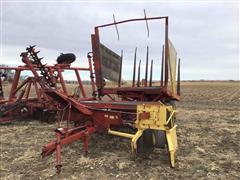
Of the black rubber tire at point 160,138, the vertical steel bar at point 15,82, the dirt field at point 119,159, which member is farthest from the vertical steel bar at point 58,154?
the vertical steel bar at point 15,82

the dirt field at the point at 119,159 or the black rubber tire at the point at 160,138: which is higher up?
the black rubber tire at the point at 160,138

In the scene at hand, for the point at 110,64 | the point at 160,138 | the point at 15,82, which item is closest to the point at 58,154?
the point at 160,138

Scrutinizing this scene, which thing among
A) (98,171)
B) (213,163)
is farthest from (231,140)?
(98,171)

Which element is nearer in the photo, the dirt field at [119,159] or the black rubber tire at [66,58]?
the dirt field at [119,159]

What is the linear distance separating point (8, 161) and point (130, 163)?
2.03m

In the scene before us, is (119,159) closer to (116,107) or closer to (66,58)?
(116,107)

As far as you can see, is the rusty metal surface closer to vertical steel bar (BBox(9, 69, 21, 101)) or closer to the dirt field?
the dirt field

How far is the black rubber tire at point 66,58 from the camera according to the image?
929cm

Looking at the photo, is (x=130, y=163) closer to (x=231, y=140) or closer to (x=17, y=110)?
(x=231, y=140)

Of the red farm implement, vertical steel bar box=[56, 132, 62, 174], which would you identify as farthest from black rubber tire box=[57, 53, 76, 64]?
vertical steel bar box=[56, 132, 62, 174]

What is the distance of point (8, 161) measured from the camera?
17.0 feet

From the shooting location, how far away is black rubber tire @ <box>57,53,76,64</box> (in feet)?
30.5

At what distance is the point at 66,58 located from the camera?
931cm

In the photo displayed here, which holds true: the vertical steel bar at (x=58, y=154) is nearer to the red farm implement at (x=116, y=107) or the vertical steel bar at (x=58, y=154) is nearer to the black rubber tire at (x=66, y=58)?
the red farm implement at (x=116, y=107)
